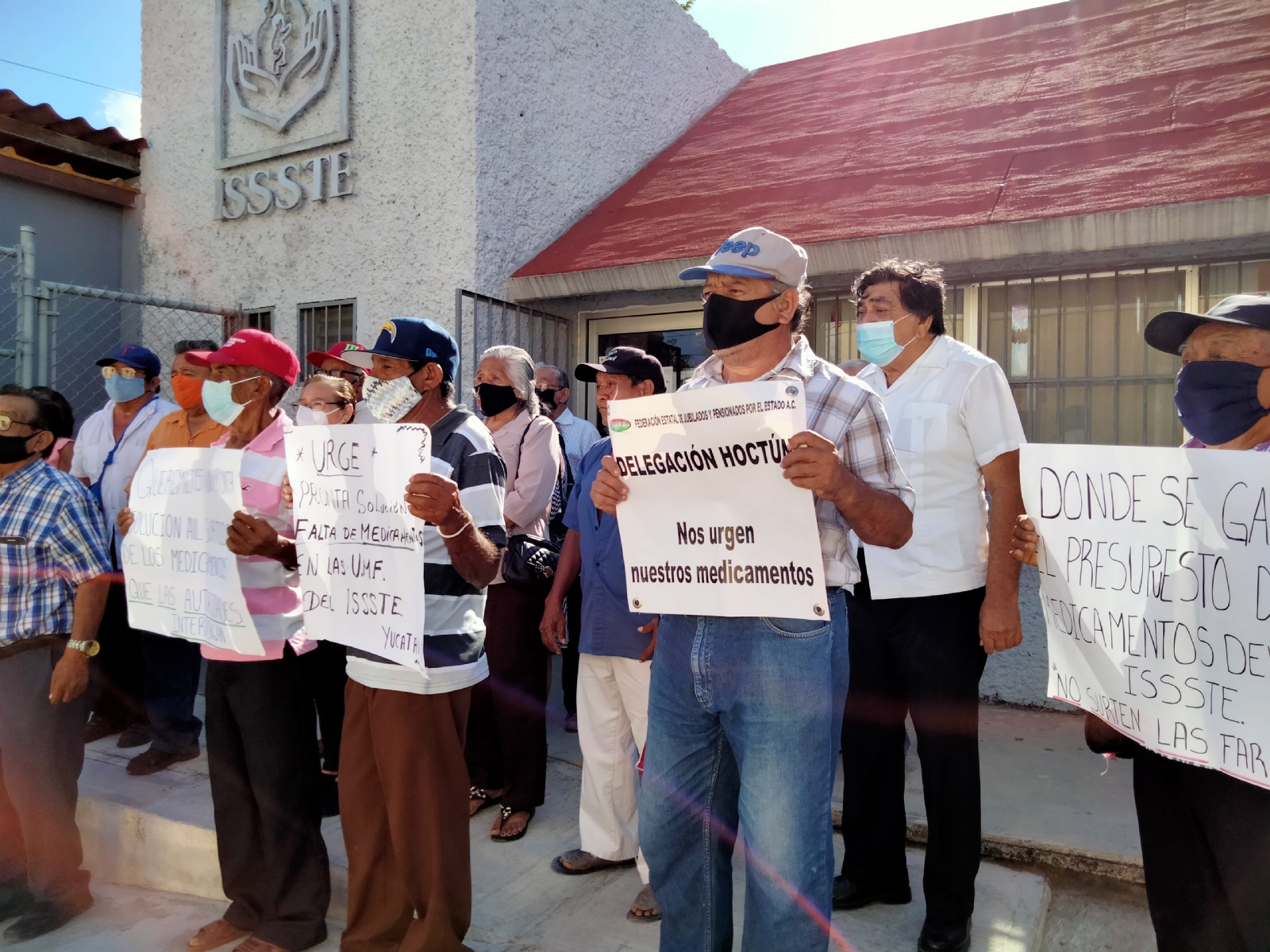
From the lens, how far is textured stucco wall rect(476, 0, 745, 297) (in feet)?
21.6

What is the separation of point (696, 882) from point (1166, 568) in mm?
1345

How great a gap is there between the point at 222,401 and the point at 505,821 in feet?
6.68

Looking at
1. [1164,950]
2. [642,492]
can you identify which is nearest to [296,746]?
[642,492]

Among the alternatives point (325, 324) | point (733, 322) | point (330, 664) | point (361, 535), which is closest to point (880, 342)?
point (733, 322)

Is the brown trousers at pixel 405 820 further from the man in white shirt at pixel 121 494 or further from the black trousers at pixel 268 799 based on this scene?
the man in white shirt at pixel 121 494

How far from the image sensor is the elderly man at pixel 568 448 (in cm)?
501

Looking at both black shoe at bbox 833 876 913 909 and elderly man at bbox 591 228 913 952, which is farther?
black shoe at bbox 833 876 913 909

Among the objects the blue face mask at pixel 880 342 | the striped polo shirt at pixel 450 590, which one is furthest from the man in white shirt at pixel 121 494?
the blue face mask at pixel 880 342

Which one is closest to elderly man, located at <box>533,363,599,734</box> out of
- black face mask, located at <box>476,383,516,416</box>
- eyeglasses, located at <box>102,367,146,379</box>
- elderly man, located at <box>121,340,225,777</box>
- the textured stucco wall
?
black face mask, located at <box>476,383,516,416</box>

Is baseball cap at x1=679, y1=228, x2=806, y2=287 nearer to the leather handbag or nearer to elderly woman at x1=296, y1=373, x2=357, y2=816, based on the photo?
the leather handbag

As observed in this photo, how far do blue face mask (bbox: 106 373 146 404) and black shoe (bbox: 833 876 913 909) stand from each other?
460cm

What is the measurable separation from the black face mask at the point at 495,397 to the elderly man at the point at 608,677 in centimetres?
57

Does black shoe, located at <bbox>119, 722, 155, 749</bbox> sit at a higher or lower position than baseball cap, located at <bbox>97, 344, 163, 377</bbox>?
lower

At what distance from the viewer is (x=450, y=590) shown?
2.80 meters
